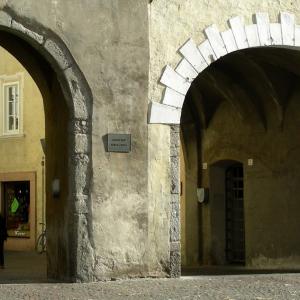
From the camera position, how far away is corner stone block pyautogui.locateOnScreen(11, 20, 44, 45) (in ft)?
34.5

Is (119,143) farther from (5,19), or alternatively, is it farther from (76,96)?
(5,19)

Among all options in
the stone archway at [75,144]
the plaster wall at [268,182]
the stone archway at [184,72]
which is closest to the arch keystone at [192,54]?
the stone archway at [184,72]

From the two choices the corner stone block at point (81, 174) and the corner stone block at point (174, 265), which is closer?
the corner stone block at point (81, 174)

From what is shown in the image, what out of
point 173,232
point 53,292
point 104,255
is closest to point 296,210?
point 173,232

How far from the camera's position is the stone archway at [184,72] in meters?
11.4

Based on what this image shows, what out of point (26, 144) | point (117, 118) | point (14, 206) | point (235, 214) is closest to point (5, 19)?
point (117, 118)

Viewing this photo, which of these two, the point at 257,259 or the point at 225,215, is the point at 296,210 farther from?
the point at 225,215

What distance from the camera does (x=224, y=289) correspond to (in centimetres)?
1021

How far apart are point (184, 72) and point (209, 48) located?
0.52m

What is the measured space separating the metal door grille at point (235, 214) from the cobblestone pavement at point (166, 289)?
23.0 feet

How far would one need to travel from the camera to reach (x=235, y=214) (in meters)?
18.5

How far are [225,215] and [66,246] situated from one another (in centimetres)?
805

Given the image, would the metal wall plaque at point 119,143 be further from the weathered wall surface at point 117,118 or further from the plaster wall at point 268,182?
the plaster wall at point 268,182

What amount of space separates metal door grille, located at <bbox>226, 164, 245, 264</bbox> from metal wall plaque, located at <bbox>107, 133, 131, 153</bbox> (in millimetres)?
7566
